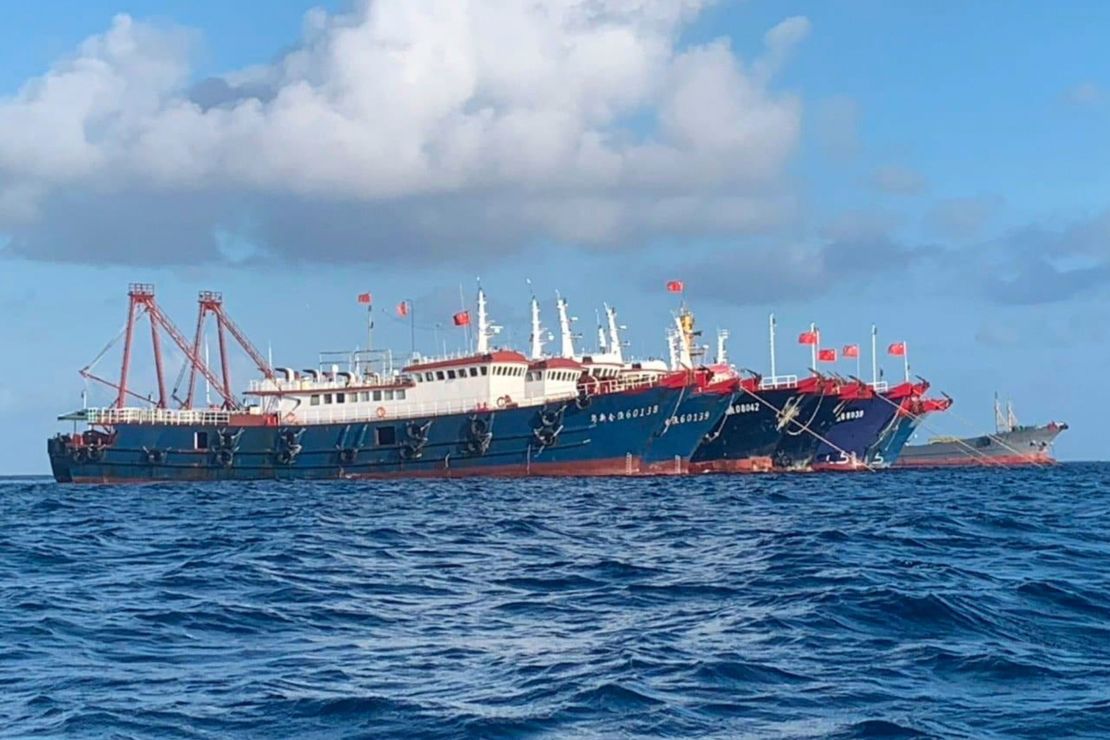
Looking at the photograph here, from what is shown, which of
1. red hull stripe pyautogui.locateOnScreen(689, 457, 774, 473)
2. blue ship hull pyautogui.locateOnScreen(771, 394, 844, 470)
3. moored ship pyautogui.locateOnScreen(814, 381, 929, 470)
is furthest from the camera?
moored ship pyautogui.locateOnScreen(814, 381, 929, 470)

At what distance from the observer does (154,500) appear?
179 feet

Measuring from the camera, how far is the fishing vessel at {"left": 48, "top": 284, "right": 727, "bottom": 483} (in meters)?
70.4

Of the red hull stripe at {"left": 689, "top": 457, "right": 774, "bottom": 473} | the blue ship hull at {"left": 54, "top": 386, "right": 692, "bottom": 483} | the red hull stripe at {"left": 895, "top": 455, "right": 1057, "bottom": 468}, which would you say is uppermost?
the blue ship hull at {"left": 54, "top": 386, "right": 692, "bottom": 483}

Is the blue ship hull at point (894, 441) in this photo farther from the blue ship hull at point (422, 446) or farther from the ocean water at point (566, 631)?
the ocean water at point (566, 631)

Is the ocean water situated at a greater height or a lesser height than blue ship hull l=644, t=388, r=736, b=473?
lesser

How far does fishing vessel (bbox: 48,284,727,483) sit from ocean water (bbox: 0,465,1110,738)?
123 feet

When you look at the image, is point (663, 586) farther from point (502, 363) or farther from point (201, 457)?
point (201, 457)

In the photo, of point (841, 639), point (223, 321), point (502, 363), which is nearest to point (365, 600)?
point (841, 639)

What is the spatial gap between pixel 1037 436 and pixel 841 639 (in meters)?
107

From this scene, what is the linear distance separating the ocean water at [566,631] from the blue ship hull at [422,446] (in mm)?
37344

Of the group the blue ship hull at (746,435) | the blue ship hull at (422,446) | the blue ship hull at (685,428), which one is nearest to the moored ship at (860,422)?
the blue ship hull at (746,435)

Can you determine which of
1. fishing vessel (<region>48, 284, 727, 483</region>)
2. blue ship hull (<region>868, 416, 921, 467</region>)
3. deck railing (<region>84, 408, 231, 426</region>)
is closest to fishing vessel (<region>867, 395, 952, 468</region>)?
blue ship hull (<region>868, 416, 921, 467</region>)

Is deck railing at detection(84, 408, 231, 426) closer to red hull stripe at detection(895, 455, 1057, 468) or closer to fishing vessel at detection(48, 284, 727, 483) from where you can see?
fishing vessel at detection(48, 284, 727, 483)

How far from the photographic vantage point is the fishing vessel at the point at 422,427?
70.4 metres
